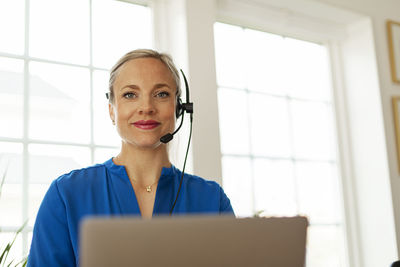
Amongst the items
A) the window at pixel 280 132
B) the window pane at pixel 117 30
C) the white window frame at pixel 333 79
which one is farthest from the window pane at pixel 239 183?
the window pane at pixel 117 30

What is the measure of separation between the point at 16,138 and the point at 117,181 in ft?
3.03

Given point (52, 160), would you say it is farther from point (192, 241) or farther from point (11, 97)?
point (192, 241)

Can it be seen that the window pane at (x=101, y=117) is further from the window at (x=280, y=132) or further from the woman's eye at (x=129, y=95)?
the woman's eye at (x=129, y=95)

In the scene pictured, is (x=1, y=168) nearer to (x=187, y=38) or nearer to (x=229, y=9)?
(x=187, y=38)

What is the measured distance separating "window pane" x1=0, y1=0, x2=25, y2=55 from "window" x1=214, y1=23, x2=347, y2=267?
3.69 ft

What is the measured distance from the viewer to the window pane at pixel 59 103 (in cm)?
229

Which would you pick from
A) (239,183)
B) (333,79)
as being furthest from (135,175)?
(333,79)

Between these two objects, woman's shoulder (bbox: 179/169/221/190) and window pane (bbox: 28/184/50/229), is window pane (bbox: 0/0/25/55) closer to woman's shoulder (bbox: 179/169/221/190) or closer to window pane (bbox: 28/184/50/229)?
window pane (bbox: 28/184/50/229)

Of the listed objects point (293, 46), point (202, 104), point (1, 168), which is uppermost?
point (293, 46)

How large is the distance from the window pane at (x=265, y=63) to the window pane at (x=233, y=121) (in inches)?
5.9

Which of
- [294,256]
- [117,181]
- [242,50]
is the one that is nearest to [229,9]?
[242,50]

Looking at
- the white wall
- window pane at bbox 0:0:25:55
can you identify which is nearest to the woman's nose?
window pane at bbox 0:0:25:55

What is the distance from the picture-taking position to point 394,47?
3.39 metres

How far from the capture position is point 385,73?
3.31 meters
